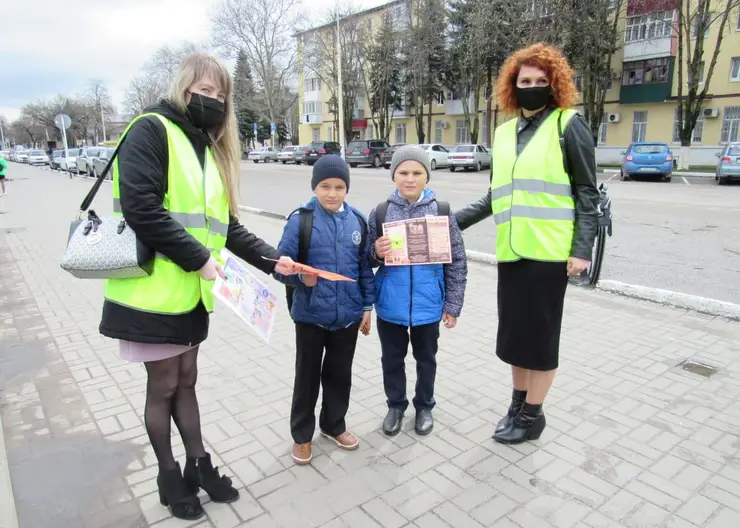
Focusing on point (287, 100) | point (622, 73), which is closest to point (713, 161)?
point (622, 73)

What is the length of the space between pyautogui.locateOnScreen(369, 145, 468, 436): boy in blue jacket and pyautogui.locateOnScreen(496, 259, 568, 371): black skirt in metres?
0.29

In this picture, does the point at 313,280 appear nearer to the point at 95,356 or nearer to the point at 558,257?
the point at 558,257

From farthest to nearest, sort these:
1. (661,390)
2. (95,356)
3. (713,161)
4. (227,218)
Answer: (713,161) → (95,356) → (661,390) → (227,218)

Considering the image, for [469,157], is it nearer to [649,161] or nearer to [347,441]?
[649,161]

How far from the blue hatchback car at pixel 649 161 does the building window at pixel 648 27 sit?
12.4 m

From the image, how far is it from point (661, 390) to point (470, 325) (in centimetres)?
178

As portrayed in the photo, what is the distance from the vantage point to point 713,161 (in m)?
30.5

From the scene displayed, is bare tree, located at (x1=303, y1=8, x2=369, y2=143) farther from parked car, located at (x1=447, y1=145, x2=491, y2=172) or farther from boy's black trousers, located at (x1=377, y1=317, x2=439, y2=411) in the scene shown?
boy's black trousers, located at (x1=377, y1=317, x2=439, y2=411)

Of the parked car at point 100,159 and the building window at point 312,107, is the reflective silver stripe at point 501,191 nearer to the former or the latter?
the parked car at point 100,159

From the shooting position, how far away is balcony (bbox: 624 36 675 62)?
31641mm

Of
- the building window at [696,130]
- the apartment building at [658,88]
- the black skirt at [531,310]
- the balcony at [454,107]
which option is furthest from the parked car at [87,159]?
the building window at [696,130]

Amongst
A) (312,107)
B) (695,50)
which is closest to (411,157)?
(695,50)

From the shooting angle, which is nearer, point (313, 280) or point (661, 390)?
point (313, 280)

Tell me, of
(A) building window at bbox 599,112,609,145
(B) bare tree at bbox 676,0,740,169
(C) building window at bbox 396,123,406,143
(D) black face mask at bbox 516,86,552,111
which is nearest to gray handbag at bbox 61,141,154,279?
(D) black face mask at bbox 516,86,552,111
